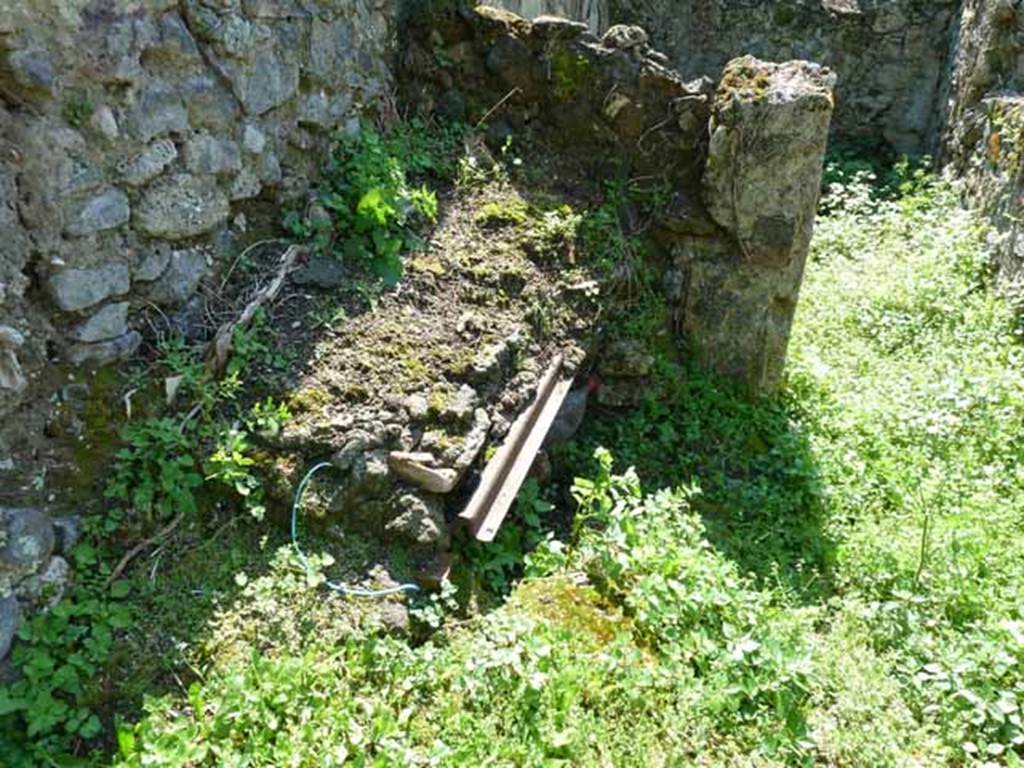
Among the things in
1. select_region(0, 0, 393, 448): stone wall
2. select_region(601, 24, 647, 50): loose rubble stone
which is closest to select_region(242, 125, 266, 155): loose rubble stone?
select_region(0, 0, 393, 448): stone wall

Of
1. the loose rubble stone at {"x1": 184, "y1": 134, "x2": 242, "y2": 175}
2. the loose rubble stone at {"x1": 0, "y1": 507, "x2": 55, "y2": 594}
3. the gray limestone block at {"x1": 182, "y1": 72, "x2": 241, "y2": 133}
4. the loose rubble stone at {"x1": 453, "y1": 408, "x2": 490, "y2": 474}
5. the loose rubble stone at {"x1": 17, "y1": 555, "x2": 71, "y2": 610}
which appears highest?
the gray limestone block at {"x1": 182, "y1": 72, "x2": 241, "y2": 133}

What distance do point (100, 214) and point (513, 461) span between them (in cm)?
179

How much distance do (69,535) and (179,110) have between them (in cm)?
155

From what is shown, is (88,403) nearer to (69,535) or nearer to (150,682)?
(69,535)

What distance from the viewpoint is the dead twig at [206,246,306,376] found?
3.09 m

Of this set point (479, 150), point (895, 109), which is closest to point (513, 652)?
point (479, 150)

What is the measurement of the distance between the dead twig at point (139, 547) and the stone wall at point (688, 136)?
288 cm

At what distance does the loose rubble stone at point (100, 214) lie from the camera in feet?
9.02

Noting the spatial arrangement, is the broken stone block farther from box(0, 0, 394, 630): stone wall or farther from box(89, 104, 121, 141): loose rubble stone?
box(89, 104, 121, 141): loose rubble stone

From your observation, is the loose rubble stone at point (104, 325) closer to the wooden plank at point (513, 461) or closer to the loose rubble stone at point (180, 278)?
the loose rubble stone at point (180, 278)

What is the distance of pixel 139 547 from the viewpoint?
2727 mm

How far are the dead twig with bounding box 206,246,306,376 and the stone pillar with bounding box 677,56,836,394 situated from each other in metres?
2.14

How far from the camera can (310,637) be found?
2746mm

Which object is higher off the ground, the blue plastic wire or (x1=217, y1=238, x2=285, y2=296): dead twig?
(x1=217, y1=238, x2=285, y2=296): dead twig
